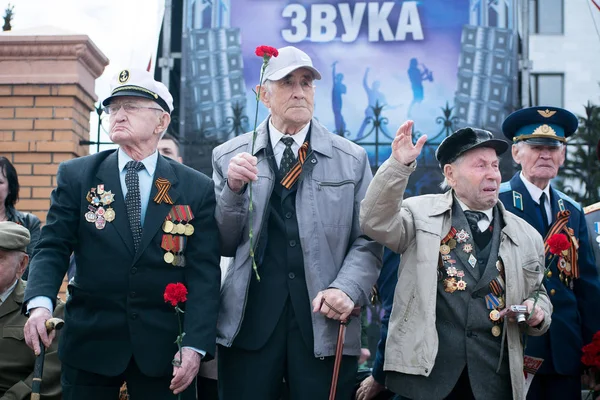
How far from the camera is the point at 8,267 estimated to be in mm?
4621

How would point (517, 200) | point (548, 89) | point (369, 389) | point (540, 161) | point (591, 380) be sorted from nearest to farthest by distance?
point (369, 389) → point (591, 380) → point (517, 200) → point (540, 161) → point (548, 89)

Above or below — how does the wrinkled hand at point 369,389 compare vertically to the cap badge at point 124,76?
below

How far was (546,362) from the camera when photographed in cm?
435

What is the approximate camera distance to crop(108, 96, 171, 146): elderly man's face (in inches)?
150

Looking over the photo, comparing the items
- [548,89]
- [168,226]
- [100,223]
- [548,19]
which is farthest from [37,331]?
[548,19]

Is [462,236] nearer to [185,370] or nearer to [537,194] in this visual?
[537,194]

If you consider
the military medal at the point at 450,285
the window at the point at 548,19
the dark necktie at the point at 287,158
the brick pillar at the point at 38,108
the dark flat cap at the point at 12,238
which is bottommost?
the military medal at the point at 450,285

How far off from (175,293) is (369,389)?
4.59 feet

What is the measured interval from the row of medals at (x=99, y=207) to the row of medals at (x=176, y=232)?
24 cm

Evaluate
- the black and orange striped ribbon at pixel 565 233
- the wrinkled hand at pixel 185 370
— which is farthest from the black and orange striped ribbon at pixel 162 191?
the black and orange striped ribbon at pixel 565 233

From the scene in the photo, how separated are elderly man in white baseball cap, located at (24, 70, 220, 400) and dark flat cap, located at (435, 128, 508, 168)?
46.2 inches

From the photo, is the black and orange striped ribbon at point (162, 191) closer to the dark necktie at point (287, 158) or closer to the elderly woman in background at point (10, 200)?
the dark necktie at point (287, 158)

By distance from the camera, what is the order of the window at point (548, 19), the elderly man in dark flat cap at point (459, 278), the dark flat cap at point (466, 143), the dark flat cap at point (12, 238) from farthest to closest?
1. the window at point (548, 19)
2. the dark flat cap at point (12, 238)
3. the dark flat cap at point (466, 143)
4. the elderly man in dark flat cap at point (459, 278)

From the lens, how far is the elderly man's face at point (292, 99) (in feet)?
12.8
